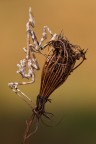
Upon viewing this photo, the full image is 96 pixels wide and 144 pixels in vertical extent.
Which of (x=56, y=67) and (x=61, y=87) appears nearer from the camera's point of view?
(x=56, y=67)

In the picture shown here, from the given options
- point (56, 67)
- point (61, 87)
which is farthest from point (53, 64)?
point (61, 87)

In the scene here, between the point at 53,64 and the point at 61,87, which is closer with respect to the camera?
the point at 53,64

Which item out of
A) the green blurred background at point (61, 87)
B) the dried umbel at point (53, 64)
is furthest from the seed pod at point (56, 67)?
the green blurred background at point (61, 87)

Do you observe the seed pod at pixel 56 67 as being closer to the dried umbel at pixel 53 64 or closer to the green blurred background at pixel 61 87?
the dried umbel at pixel 53 64

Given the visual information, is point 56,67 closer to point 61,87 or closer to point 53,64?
point 53,64

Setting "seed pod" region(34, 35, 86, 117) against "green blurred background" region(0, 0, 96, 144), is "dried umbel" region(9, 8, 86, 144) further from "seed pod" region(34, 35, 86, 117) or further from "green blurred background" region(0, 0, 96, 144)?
"green blurred background" region(0, 0, 96, 144)

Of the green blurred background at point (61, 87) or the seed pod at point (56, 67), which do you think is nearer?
the seed pod at point (56, 67)
